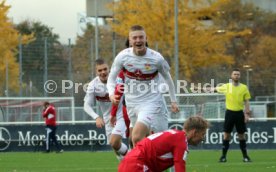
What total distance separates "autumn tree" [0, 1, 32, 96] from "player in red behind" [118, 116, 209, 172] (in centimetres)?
2790

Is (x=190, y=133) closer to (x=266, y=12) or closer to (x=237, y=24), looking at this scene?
(x=237, y=24)

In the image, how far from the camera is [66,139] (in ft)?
106

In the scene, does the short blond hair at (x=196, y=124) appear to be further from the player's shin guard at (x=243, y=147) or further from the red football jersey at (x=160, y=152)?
the player's shin guard at (x=243, y=147)

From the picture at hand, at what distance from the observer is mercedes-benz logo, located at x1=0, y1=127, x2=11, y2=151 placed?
32.1 metres

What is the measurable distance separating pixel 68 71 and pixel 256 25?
101 ft

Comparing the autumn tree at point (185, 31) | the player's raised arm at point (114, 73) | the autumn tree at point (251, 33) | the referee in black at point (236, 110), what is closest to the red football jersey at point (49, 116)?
the referee in black at point (236, 110)

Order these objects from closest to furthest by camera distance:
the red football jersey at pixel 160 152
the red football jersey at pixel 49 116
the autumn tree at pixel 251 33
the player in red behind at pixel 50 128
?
the red football jersey at pixel 160 152, the player in red behind at pixel 50 128, the red football jersey at pixel 49 116, the autumn tree at pixel 251 33

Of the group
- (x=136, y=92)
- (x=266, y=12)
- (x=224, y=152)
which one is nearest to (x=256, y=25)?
(x=266, y=12)

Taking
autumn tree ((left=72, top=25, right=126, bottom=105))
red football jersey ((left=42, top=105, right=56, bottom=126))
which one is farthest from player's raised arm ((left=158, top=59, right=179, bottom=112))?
autumn tree ((left=72, top=25, right=126, bottom=105))

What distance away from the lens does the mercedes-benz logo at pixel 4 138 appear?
1264 inches

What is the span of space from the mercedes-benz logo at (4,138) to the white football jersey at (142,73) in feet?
60.3

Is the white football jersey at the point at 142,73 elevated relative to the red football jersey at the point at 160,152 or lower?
elevated

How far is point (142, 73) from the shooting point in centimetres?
1409

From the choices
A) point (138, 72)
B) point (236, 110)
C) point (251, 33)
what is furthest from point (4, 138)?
point (251, 33)
